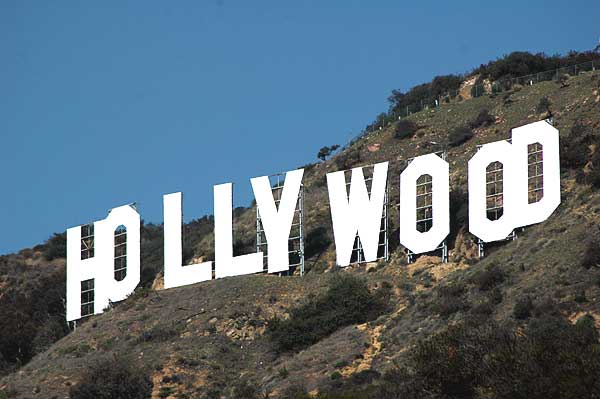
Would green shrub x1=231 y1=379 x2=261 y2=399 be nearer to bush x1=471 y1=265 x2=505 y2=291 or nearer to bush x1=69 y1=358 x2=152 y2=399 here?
bush x1=69 y1=358 x2=152 y2=399

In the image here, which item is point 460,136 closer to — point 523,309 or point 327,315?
point 327,315

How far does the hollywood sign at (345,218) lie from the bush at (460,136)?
1255 cm

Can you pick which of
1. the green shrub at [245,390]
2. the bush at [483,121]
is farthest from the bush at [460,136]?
the green shrub at [245,390]

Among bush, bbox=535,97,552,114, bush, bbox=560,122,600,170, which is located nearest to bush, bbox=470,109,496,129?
bush, bbox=535,97,552,114

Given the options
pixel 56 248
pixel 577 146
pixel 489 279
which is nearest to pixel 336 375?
pixel 489 279

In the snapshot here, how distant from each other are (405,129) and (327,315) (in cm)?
2834

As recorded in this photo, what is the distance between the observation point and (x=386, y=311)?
72.1 metres

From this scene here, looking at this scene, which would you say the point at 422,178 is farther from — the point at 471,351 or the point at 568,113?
the point at 471,351

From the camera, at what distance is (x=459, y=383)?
55250mm

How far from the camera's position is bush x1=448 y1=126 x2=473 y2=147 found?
9338 centimetres

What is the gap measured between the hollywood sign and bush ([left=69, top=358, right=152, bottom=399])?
11.3 m

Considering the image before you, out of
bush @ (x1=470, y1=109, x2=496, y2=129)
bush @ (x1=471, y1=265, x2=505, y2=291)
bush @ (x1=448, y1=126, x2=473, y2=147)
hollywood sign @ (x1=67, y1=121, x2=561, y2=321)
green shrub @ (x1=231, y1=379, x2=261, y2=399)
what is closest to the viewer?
green shrub @ (x1=231, y1=379, x2=261, y2=399)

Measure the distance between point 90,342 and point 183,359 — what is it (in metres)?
7.97

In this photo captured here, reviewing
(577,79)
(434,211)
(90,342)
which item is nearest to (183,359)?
(90,342)
